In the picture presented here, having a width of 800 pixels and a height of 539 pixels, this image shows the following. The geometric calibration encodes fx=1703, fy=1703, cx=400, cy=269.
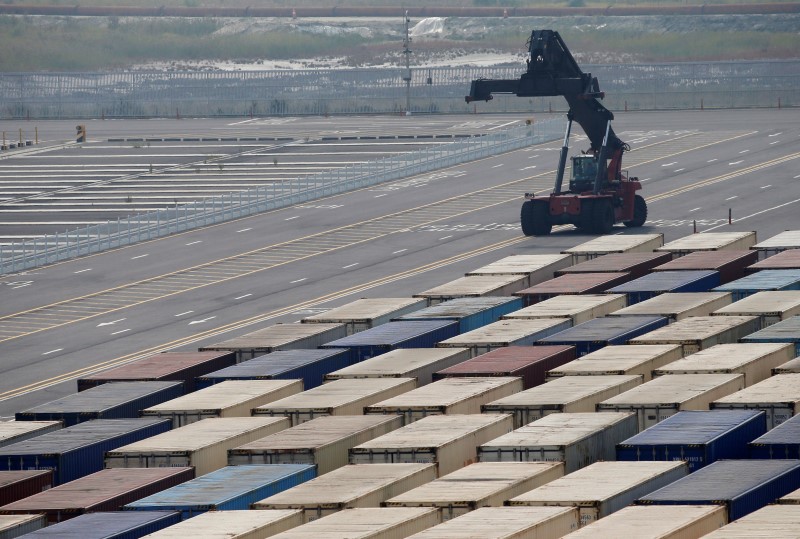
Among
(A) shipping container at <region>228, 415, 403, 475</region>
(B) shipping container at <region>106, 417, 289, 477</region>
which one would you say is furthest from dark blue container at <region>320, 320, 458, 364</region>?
(A) shipping container at <region>228, 415, 403, 475</region>

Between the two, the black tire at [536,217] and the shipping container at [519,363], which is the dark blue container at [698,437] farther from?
the black tire at [536,217]

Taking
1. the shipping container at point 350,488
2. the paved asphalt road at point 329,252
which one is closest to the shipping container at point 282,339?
the paved asphalt road at point 329,252

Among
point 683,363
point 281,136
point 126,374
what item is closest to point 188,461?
point 126,374

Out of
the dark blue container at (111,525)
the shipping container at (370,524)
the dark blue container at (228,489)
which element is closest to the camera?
the shipping container at (370,524)

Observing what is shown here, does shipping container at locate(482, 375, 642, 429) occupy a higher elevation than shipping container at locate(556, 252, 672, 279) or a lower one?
lower

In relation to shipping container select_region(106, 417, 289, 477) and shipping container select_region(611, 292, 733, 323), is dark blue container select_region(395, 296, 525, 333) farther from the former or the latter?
shipping container select_region(106, 417, 289, 477)

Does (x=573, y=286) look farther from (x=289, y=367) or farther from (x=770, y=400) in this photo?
(x=770, y=400)
